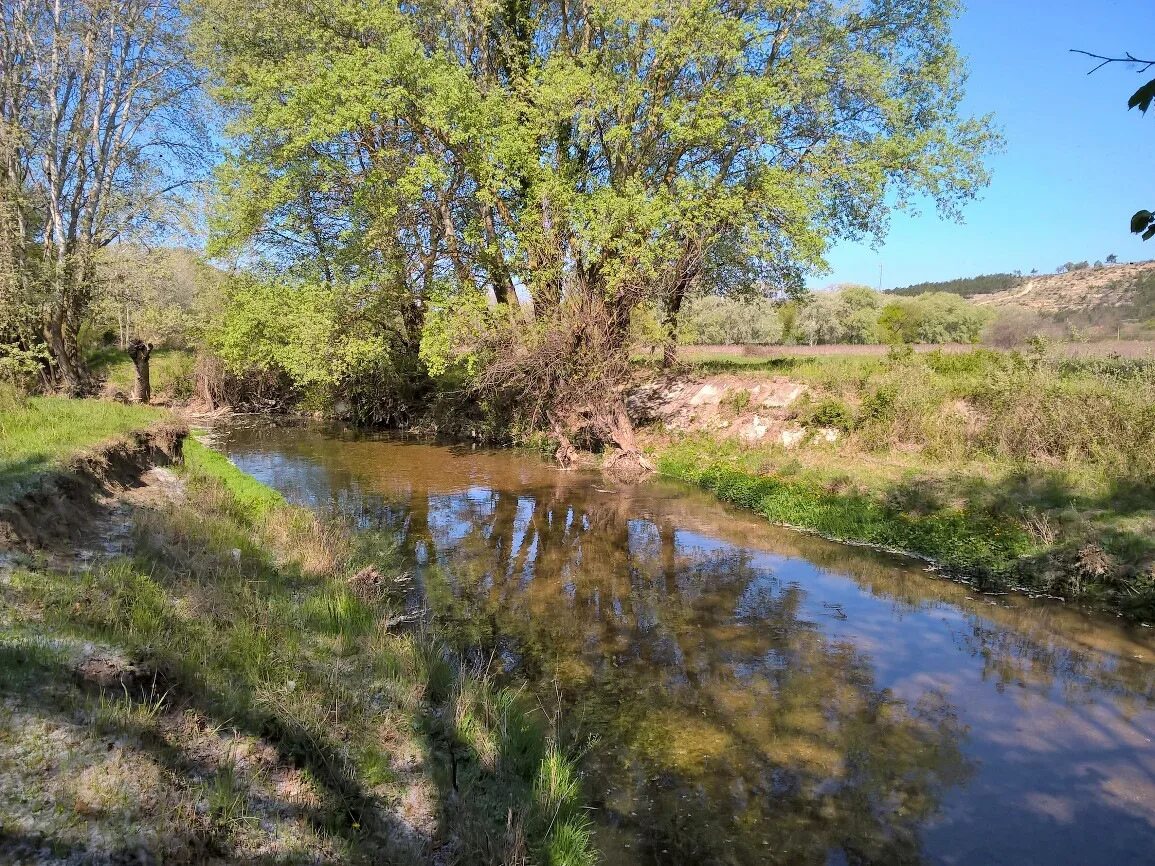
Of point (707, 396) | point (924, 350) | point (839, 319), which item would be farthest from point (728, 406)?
point (839, 319)

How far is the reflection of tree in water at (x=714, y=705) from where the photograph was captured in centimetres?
509

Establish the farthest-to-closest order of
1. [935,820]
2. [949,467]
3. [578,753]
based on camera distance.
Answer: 1. [949,467]
2. [578,753]
3. [935,820]

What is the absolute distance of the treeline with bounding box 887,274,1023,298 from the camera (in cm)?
7738

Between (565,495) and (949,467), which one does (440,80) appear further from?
(949,467)

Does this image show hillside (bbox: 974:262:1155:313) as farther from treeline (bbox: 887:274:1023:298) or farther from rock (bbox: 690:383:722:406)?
rock (bbox: 690:383:722:406)

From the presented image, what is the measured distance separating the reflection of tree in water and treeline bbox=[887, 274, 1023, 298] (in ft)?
244

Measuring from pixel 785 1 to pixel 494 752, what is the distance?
21.0m

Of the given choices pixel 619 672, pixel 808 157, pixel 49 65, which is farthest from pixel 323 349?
pixel 619 672

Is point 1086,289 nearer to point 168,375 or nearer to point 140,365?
point 140,365

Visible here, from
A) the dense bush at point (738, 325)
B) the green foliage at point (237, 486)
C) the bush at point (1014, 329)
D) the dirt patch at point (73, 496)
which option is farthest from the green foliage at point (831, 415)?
the dense bush at point (738, 325)

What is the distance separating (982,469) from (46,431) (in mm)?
16614

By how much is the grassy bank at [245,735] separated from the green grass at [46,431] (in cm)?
229

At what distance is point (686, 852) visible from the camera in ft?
15.6

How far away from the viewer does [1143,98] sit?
92.7 inches
